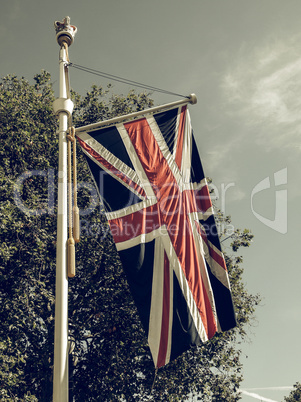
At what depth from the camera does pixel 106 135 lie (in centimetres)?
775

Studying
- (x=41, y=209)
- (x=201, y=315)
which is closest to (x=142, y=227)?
(x=201, y=315)

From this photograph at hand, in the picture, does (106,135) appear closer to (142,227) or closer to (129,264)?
(142,227)

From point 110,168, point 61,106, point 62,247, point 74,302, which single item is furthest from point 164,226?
point 74,302

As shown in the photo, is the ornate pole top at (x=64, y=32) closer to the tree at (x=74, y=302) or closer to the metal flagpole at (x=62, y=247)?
the metal flagpole at (x=62, y=247)

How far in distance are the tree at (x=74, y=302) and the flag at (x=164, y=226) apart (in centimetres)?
566

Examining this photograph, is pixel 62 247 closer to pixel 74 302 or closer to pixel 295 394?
pixel 74 302

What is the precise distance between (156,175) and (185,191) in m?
0.61

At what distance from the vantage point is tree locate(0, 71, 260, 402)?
1280cm

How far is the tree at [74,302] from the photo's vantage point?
12.8 meters

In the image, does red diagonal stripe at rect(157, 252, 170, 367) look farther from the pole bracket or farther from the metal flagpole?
the pole bracket

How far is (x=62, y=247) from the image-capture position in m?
6.55

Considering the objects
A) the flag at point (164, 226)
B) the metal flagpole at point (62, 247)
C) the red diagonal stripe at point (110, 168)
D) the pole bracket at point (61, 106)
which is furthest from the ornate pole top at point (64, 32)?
the red diagonal stripe at point (110, 168)

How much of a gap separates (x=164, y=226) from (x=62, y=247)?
181 centimetres

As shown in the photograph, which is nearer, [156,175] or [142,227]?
[142,227]
